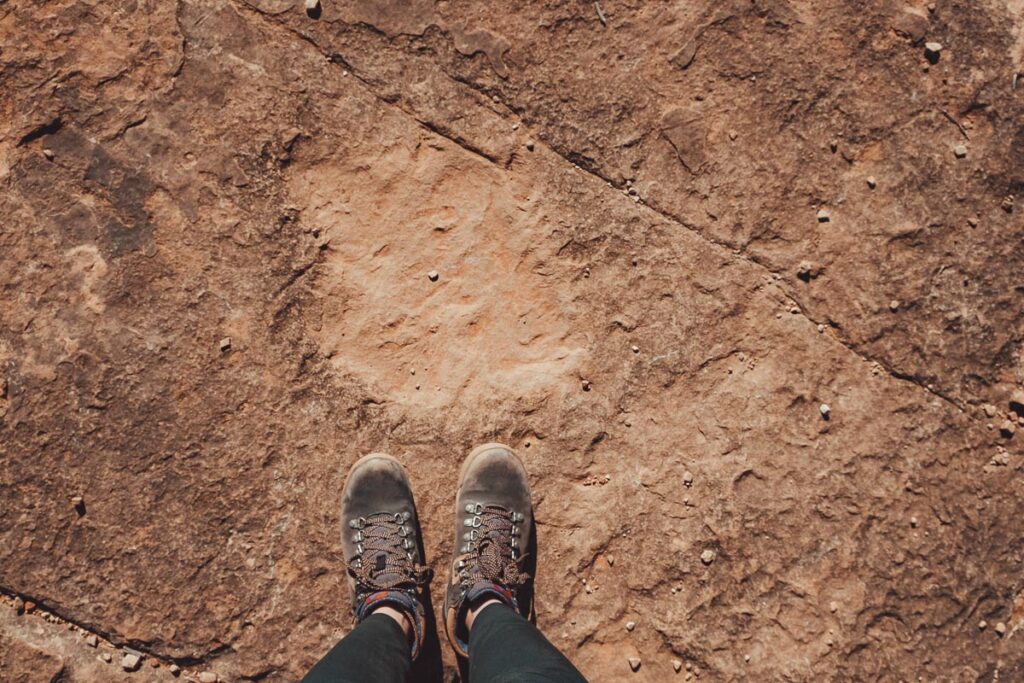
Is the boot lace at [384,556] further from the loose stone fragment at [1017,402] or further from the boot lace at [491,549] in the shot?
the loose stone fragment at [1017,402]

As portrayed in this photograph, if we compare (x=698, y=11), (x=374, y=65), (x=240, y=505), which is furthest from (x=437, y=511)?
(x=698, y=11)

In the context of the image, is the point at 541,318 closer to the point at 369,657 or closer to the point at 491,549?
the point at 491,549

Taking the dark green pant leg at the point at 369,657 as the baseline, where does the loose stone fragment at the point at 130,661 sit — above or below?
below

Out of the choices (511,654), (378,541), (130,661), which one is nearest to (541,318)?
(378,541)

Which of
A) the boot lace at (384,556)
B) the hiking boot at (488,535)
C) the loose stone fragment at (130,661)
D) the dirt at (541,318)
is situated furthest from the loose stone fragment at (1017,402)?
the loose stone fragment at (130,661)

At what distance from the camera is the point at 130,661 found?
2350mm

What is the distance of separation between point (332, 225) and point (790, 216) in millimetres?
1422

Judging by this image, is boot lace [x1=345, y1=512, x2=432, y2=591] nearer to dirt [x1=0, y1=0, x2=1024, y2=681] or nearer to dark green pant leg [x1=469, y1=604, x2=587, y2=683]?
dirt [x1=0, y1=0, x2=1024, y2=681]

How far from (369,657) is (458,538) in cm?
48

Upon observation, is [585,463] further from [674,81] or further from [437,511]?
[674,81]

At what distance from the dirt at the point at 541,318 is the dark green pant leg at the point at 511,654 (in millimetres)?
282

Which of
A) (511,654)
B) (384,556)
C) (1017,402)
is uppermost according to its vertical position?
(1017,402)

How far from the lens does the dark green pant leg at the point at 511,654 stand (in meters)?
1.89

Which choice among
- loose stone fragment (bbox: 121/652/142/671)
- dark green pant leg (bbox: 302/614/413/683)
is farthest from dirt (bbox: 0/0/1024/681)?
dark green pant leg (bbox: 302/614/413/683)
